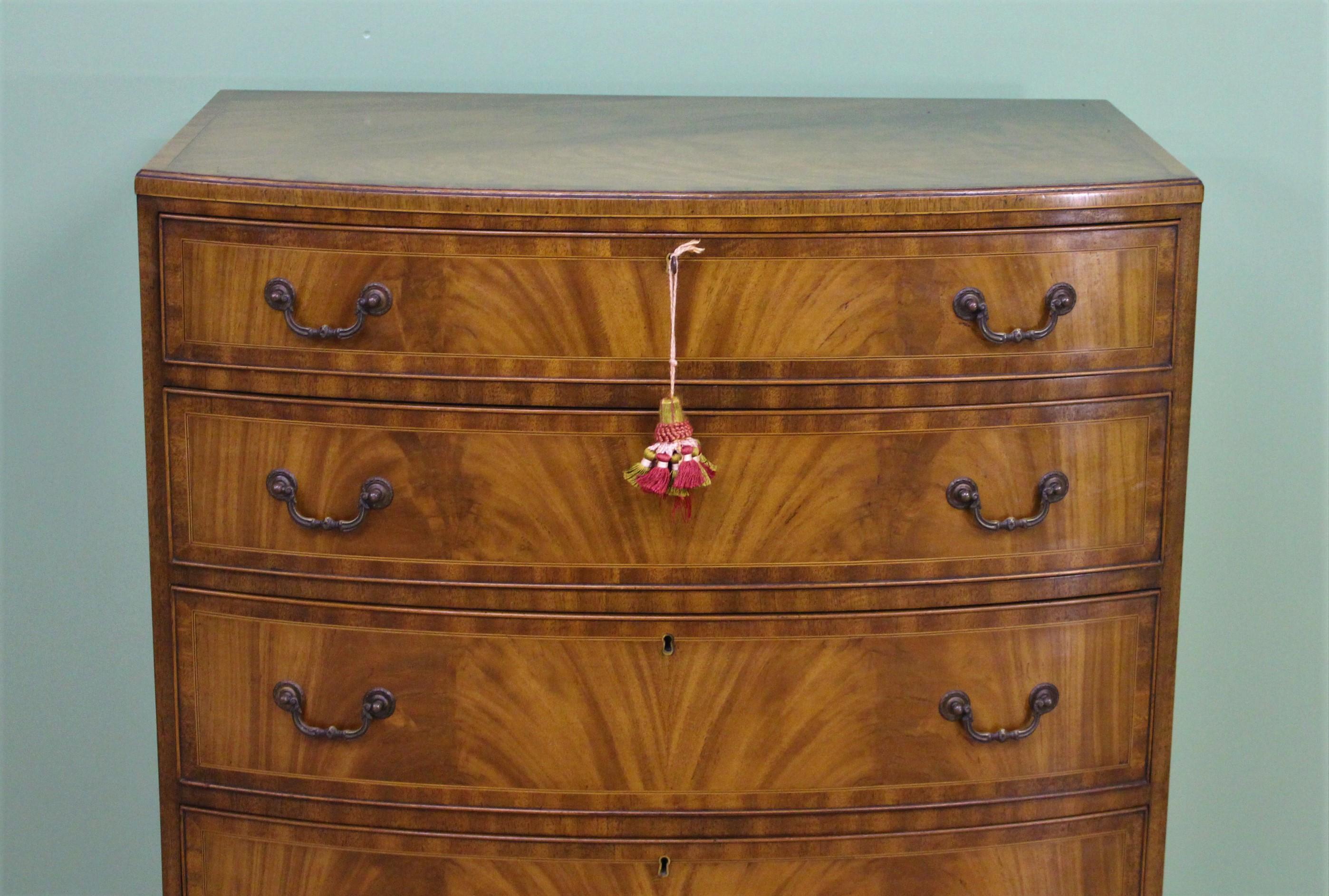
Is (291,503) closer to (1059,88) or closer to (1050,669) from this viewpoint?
(1050,669)

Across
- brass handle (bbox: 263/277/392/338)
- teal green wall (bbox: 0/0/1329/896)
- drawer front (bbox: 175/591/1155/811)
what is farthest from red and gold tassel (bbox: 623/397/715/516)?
teal green wall (bbox: 0/0/1329/896)

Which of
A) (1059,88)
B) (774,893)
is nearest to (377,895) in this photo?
(774,893)

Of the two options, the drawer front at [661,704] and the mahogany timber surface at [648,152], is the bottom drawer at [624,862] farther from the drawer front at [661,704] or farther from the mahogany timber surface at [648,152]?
the mahogany timber surface at [648,152]

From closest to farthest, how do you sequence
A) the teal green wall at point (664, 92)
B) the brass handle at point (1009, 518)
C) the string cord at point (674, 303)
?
the string cord at point (674, 303)
the brass handle at point (1009, 518)
the teal green wall at point (664, 92)

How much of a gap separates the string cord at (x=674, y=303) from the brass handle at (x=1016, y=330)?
30 centimetres

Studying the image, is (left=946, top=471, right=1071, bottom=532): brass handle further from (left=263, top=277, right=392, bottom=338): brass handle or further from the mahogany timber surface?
(left=263, top=277, right=392, bottom=338): brass handle

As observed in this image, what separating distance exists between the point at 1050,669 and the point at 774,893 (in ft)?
1.43

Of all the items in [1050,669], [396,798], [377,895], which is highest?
[1050,669]

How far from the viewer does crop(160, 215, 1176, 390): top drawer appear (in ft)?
5.63

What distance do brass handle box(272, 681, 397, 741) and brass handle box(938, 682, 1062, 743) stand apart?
0.66m

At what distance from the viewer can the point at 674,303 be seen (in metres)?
1.69

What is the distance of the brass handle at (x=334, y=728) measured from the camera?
184cm

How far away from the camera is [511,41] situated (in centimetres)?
227

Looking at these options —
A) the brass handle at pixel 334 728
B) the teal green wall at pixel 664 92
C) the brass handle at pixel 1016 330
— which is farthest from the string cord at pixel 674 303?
the teal green wall at pixel 664 92
